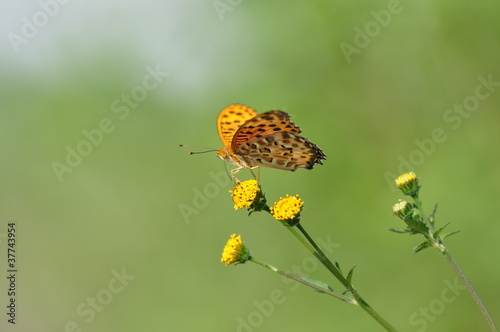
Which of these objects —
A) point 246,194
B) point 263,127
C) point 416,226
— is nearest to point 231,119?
point 263,127

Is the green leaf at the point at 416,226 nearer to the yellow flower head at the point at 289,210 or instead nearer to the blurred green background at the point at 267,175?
the yellow flower head at the point at 289,210

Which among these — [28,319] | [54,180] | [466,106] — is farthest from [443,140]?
[28,319]

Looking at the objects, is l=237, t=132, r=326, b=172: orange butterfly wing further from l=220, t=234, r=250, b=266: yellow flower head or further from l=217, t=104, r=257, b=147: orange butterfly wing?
l=220, t=234, r=250, b=266: yellow flower head

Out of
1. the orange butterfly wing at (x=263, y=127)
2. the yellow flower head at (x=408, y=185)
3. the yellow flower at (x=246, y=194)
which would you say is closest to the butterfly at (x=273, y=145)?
the orange butterfly wing at (x=263, y=127)

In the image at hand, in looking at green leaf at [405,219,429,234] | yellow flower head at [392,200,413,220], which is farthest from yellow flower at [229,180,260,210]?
green leaf at [405,219,429,234]

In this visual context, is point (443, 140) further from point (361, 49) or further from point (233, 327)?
point (233, 327)

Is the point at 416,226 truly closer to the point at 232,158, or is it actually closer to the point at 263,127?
the point at 263,127
